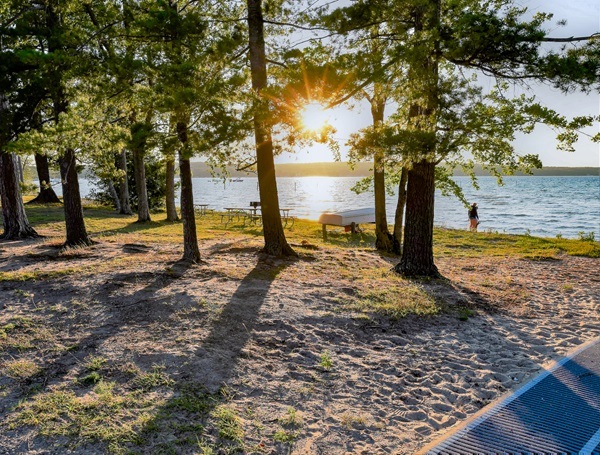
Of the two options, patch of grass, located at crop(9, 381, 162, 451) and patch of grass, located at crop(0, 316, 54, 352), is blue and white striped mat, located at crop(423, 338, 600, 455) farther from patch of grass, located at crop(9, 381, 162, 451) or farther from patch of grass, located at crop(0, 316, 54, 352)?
patch of grass, located at crop(0, 316, 54, 352)

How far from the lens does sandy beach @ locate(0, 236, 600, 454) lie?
3.80 m

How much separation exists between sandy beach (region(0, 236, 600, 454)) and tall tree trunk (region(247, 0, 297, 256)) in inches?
59.0

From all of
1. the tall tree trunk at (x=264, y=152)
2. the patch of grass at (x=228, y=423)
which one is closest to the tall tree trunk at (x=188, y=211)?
the tall tree trunk at (x=264, y=152)

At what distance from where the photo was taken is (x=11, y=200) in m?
12.7

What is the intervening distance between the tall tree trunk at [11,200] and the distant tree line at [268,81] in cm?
245

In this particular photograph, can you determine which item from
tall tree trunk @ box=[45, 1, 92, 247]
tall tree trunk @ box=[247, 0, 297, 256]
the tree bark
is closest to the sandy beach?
the tree bark

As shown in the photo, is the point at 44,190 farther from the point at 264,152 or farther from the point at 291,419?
the point at 291,419

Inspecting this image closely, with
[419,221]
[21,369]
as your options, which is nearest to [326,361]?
[21,369]

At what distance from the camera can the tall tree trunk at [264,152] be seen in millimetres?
9836

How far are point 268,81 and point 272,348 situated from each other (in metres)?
7.81

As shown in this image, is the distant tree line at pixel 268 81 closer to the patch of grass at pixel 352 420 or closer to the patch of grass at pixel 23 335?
the patch of grass at pixel 23 335

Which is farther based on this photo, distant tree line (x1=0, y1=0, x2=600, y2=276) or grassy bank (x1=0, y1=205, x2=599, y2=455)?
distant tree line (x1=0, y1=0, x2=600, y2=276)

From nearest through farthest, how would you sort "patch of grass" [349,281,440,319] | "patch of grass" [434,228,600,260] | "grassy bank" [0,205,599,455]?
"grassy bank" [0,205,599,455] → "patch of grass" [349,281,440,319] → "patch of grass" [434,228,600,260]

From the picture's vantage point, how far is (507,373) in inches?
202
